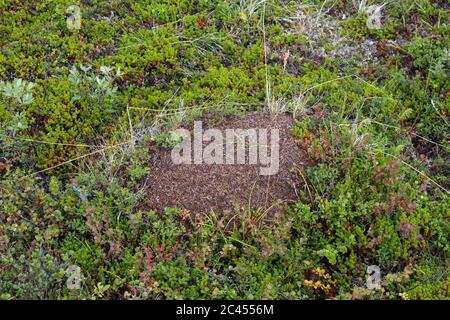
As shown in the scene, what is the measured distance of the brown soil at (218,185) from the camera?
5.73 m

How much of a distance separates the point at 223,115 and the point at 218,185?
1.00 meters

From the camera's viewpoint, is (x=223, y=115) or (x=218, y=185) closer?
(x=218, y=185)

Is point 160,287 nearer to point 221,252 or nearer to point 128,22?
point 221,252

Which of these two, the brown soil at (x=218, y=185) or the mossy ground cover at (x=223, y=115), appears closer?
the mossy ground cover at (x=223, y=115)

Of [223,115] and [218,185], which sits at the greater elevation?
[223,115]

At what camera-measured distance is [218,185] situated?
19.1 ft

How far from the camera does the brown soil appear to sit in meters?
5.73

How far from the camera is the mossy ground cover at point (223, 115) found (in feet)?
17.1

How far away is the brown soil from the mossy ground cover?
0.12 meters

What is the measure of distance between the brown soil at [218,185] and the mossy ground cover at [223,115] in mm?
119

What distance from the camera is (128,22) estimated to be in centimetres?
761

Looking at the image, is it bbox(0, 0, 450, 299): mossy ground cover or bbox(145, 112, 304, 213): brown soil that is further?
bbox(145, 112, 304, 213): brown soil

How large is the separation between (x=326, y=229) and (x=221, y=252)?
1.18m
